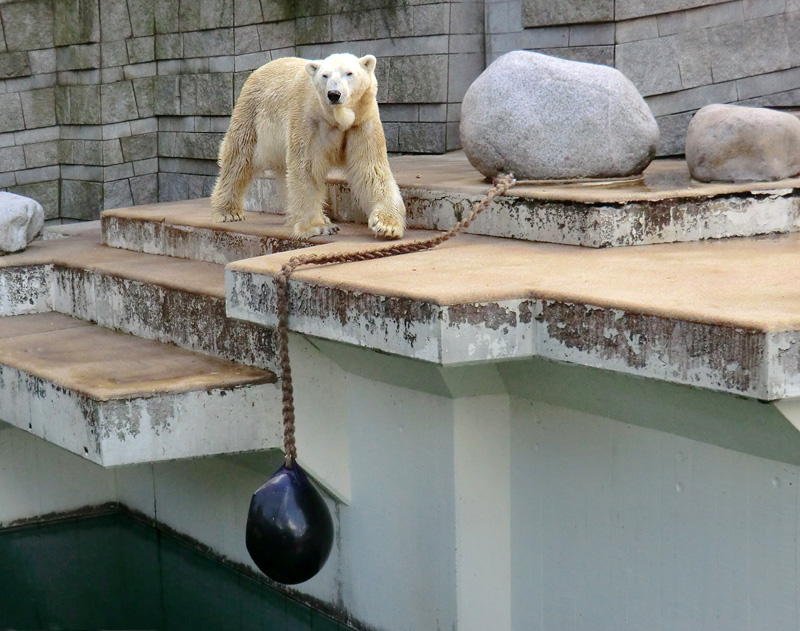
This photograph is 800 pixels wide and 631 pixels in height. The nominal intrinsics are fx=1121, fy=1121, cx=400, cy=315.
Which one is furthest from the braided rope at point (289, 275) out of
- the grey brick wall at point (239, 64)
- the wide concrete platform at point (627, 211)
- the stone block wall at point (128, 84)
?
the stone block wall at point (128, 84)

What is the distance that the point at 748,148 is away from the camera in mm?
4223

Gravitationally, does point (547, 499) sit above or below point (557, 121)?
below

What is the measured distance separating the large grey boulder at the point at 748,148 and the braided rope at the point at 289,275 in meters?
0.95

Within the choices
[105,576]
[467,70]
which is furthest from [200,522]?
[467,70]

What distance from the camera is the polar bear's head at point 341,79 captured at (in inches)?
150

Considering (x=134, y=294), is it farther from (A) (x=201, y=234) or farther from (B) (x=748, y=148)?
(B) (x=748, y=148)

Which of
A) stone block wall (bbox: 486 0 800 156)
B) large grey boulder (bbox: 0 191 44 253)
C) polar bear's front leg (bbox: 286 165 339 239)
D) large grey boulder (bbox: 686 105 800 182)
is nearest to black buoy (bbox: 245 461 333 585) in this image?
polar bear's front leg (bbox: 286 165 339 239)

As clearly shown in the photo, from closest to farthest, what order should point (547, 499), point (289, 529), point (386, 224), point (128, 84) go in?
1. point (289, 529)
2. point (547, 499)
3. point (386, 224)
4. point (128, 84)

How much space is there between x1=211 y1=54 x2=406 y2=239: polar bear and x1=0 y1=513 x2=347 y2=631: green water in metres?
1.45

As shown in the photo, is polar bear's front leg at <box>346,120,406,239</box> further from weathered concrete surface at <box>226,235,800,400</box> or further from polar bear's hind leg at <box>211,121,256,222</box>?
polar bear's hind leg at <box>211,121,256,222</box>

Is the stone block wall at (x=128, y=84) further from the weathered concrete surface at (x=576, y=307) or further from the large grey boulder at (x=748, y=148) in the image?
the weathered concrete surface at (x=576, y=307)

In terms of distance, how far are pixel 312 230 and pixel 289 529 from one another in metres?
1.48

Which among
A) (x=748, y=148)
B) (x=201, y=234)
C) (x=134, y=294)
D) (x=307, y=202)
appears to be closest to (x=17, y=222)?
(x=201, y=234)

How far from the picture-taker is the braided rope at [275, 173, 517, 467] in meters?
3.35
